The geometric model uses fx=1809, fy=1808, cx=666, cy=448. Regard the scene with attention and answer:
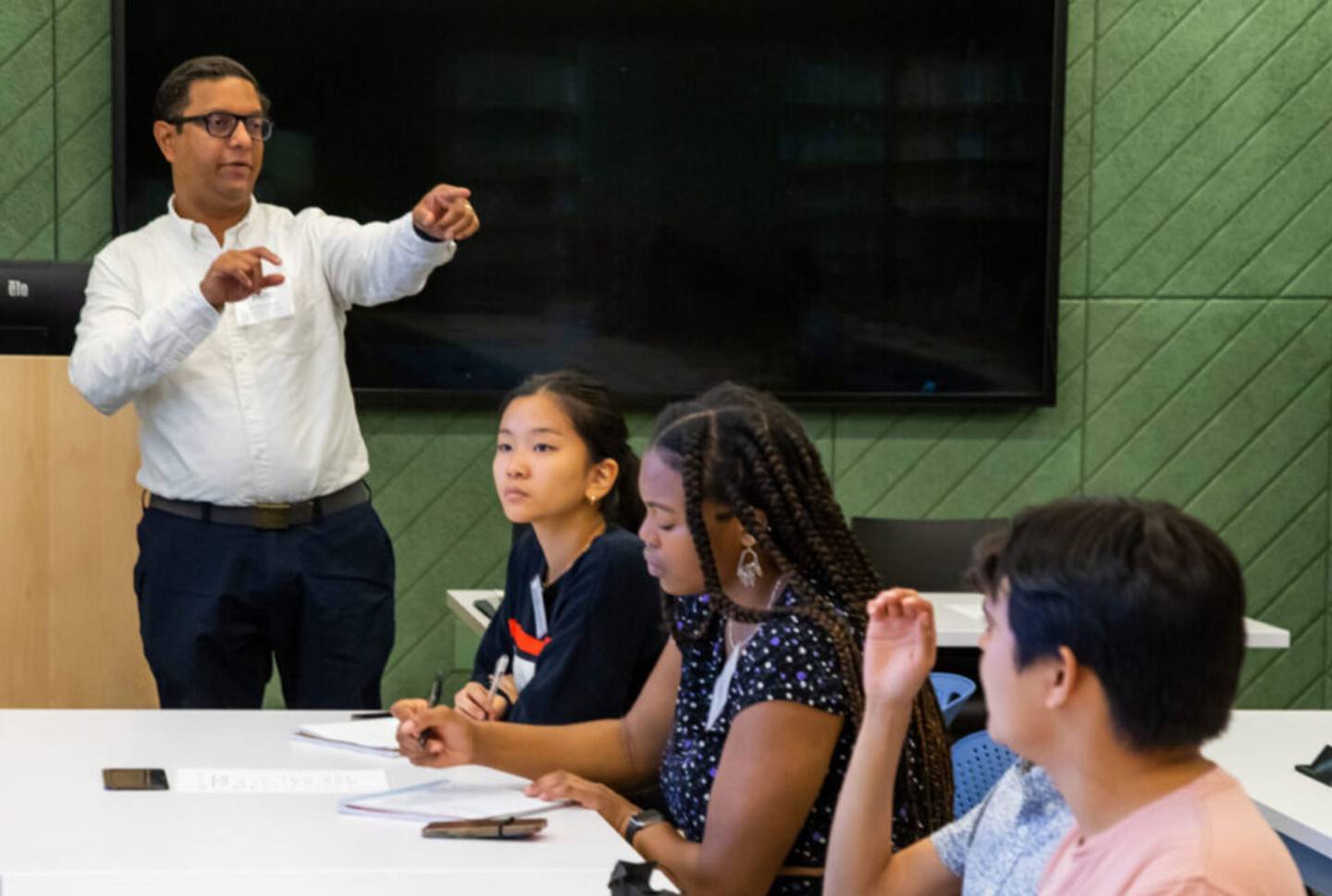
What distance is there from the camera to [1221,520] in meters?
5.61

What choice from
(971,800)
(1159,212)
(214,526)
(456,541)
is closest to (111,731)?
(214,526)

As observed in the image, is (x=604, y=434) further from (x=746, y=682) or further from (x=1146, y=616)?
(x=1146, y=616)

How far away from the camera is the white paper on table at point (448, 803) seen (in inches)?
89.4

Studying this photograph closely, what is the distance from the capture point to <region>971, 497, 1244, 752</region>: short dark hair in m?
1.33

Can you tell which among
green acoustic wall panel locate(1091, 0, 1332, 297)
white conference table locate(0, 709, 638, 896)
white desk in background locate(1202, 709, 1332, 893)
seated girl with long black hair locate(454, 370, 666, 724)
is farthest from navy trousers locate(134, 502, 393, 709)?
green acoustic wall panel locate(1091, 0, 1332, 297)

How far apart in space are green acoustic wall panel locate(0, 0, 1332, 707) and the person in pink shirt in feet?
13.1

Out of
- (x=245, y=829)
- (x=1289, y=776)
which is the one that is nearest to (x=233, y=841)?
(x=245, y=829)

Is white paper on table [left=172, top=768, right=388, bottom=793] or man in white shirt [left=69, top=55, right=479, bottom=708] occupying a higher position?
man in white shirt [left=69, top=55, right=479, bottom=708]

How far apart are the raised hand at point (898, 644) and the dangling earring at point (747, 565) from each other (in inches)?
18.7

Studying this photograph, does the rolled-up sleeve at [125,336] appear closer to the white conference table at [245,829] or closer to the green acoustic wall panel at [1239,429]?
the white conference table at [245,829]

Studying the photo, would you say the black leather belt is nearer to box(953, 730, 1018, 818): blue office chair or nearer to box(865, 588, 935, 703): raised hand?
box(953, 730, 1018, 818): blue office chair

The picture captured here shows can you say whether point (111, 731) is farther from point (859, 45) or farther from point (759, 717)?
point (859, 45)

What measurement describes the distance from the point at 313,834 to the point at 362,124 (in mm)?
3267

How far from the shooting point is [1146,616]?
1.33 meters
